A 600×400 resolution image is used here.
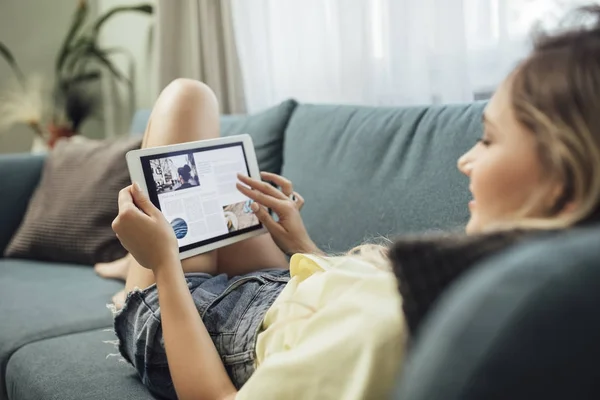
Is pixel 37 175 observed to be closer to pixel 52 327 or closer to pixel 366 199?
pixel 52 327

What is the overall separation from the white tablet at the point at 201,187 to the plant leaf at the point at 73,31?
2.36 meters

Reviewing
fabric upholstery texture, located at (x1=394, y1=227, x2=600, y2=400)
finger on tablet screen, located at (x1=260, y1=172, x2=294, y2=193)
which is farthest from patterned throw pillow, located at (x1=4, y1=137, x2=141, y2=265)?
fabric upholstery texture, located at (x1=394, y1=227, x2=600, y2=400)

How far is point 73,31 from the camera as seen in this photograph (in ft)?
11.1

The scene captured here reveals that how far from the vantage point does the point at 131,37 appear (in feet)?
11.0

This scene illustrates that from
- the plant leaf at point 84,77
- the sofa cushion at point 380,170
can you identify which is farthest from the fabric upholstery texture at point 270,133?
the plant leaf at point 84,77

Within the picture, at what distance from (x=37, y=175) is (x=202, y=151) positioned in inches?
52.0

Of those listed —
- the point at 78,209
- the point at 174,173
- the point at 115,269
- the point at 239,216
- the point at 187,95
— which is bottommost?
the point at 115,269

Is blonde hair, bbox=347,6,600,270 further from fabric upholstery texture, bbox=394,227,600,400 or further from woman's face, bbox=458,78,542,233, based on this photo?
fabric upholstery texture, bbox=394,227,600,400

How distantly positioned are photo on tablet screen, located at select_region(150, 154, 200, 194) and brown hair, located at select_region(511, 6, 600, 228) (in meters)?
0.62

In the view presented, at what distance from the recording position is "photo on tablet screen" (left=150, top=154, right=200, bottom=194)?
1.12 meters

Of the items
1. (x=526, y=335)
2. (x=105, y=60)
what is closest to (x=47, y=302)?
(x=526, y=335)

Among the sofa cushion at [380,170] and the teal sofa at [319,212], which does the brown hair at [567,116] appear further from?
the sofa cushion at [380,170]

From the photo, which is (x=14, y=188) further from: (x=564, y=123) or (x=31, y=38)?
(x=564, y=123)

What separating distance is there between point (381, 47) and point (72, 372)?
3.89 ft
